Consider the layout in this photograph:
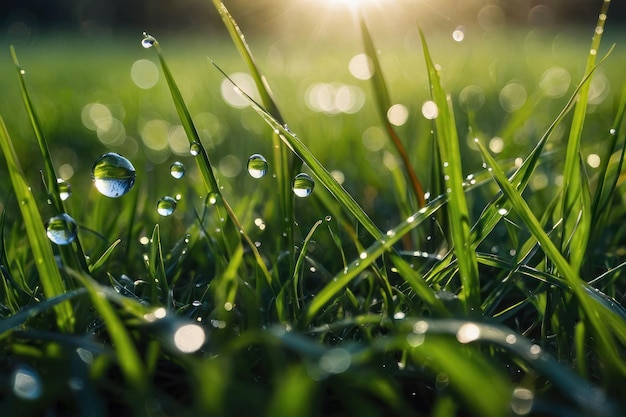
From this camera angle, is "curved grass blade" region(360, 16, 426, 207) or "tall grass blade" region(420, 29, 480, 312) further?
"curved grass blade" region(360, 16, 426, 207)

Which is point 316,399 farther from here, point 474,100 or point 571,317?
point 474,100

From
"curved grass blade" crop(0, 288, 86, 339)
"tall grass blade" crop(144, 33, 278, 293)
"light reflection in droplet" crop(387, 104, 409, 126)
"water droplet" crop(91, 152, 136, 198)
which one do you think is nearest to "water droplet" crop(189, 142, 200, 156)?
"tall grass blade" crop(144, 33, 278, 293)

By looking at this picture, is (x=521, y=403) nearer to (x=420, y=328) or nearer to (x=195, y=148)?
(x=420, y=328)

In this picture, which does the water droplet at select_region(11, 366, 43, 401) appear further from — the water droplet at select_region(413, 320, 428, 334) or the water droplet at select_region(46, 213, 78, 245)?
the water droplet at select_region(413, 320, 428, 334)

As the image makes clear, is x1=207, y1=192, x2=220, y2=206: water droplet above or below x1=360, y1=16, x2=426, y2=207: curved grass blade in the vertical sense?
below

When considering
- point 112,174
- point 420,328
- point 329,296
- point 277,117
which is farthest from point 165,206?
point 420,328

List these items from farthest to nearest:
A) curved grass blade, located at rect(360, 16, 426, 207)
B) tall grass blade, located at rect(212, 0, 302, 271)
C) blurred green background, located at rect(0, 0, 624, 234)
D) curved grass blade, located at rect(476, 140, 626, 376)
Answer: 1. blurred green background, located at rect(0, 0, 624, 234)
2. curved grass blade, located at rect(360, 16, 426, 207)
3. tall grass blade, located at rect(212, 0, 302, 271)
4. curved grass blade, located at rect(476, 140, 626, 376)

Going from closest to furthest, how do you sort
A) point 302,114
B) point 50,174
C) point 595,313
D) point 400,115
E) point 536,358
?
point 536,358
point 595,313
point 50,174
point 400,115
point 302,114
